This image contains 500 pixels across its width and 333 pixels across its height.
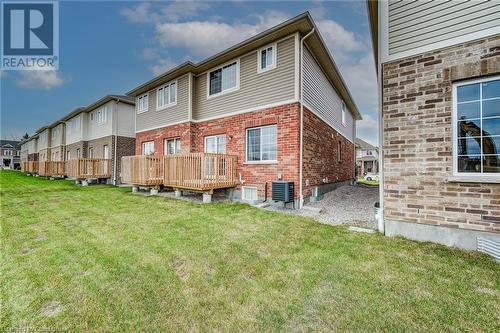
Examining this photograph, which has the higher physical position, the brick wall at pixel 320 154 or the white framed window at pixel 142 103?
the white framed window at pixel 142 103

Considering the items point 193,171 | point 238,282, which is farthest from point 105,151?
point 238,282

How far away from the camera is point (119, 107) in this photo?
58.7ft

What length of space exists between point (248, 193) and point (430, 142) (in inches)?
242

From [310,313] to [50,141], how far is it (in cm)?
3949

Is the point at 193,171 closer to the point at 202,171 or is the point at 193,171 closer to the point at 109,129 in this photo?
the point at 202,171

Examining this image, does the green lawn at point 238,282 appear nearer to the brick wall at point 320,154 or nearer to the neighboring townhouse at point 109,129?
the brick wall at point 320,154

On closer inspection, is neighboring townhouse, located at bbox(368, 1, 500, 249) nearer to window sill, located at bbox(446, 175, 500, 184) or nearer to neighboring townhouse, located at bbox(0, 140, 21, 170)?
window sill, located at bbox(446, 175, 500, 184)

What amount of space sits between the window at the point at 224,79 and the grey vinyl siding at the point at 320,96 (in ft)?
9.62

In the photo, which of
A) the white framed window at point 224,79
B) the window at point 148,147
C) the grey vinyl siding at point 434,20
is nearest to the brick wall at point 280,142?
the white framed window at point 224,79

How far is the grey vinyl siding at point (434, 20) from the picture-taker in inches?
160

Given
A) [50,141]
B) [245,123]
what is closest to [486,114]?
[245,123]

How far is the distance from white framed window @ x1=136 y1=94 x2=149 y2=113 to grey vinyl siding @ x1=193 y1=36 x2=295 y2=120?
5.49m

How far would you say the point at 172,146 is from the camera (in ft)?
42.7

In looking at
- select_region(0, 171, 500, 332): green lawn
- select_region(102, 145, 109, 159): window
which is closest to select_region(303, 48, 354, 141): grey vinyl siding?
select_region(0, 171, 500, 332): green lawn
